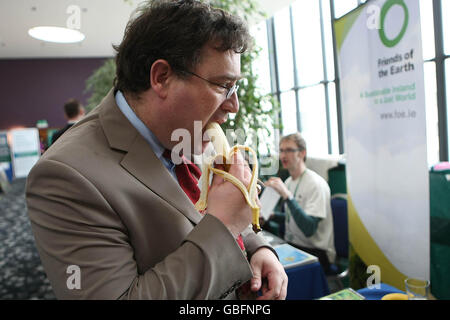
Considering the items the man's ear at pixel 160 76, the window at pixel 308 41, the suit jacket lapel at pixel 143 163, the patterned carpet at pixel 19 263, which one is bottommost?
the patterned carpet at pixel 19 263

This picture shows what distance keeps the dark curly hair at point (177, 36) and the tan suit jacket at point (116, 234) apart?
10.4 inches

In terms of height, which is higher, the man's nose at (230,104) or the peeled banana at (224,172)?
the man's nose at (230,104)

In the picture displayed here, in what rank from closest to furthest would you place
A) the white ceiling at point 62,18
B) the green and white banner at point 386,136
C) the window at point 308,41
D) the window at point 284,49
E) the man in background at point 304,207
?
the green and white banner at point 386,136, the man in background at point 304,207, the window at point 308,41, the white ceiling at point 62,18, the window at point 284,49

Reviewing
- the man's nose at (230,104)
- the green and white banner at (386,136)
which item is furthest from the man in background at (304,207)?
the man's nose at (230,104)

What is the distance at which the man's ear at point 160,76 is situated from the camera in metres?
0.86

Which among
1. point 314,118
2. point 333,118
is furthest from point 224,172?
point 314,118

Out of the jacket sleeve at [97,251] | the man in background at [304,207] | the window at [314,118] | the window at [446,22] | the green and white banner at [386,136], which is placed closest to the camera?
the jacket sleeve at [97,251]

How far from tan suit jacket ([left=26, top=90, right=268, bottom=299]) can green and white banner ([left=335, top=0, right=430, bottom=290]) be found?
1.81 metres

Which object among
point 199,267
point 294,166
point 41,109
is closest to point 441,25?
point 294,166

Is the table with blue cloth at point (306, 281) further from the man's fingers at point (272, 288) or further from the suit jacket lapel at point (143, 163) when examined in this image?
the suit jacket lapel at point (143, 163)

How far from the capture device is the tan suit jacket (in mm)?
663

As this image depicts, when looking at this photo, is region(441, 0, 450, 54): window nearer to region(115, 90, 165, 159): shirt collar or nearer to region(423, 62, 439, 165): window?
region(423, 62, 439, 165): window

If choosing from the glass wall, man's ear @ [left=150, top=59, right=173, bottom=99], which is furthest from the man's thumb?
the glass wall

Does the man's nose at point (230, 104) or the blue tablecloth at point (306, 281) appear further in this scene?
the blue tablecloth at point (306, 281)
